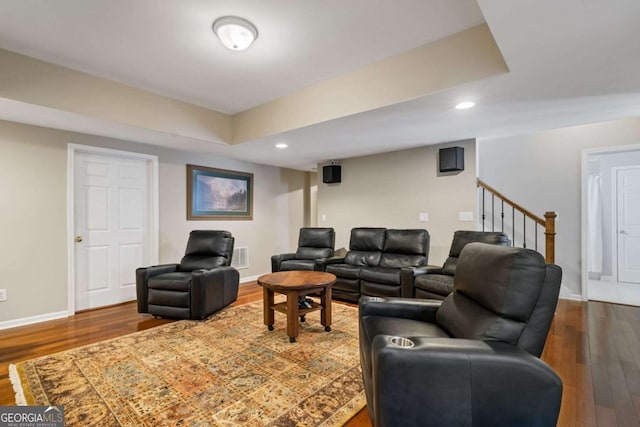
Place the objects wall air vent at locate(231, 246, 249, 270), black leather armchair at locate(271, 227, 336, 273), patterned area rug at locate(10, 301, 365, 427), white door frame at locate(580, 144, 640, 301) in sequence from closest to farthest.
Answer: patterned area rug at locate(10, 301, 365, 427)
white door frame at locate(580, 144, 640, 301)
black leather armchair at locate(271, 227, 336, 273)
wall air vent at locate(231, 246, 249, 270)

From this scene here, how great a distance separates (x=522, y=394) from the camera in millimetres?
1211

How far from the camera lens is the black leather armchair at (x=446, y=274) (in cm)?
319

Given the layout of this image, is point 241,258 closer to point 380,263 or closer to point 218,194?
point 218,194

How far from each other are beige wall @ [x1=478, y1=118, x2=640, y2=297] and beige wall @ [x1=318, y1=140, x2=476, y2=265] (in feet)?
3.65

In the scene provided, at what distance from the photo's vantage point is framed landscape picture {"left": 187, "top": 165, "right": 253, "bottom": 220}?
15.6ft

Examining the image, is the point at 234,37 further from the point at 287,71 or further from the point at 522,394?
the point at 522,394

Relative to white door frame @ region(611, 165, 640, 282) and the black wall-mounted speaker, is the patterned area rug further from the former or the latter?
white door frame @ region(611, 165, 640, 282)

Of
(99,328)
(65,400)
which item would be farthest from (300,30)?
(99,328)

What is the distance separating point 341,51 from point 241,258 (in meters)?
3.96

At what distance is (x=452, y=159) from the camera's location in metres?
4.14

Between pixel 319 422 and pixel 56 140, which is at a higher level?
pixel 56 140

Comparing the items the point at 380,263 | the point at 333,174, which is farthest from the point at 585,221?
the point at 333,174

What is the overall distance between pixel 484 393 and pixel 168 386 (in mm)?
1863

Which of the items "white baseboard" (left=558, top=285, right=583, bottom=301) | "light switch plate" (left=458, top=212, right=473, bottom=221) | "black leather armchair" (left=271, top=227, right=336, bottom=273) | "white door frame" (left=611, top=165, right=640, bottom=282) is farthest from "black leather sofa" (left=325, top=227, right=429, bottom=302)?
"white door frame" (left=611, top=165, right=640, bottom=282)
